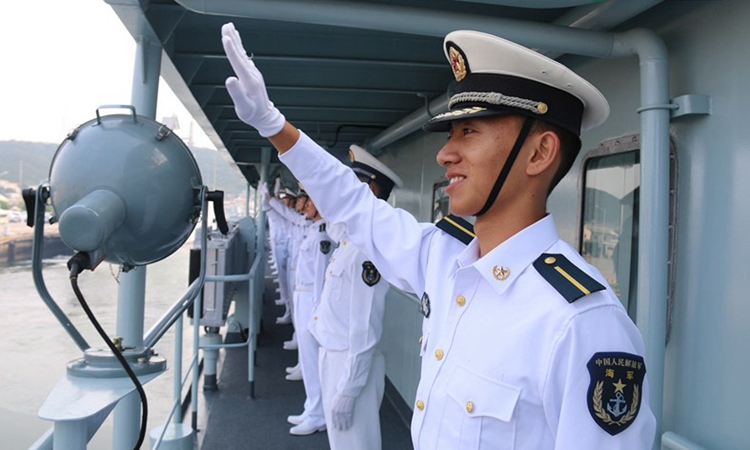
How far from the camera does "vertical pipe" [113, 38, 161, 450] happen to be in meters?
2.23

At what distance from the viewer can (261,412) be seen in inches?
203

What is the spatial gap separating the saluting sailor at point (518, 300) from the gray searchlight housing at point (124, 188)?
0.26 m

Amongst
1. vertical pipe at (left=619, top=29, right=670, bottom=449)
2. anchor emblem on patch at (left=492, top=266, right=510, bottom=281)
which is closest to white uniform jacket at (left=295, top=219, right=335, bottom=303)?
vertical pipe at (left=619, top=29, right=670, bottom=449)

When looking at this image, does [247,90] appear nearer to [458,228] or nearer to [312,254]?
[458,228]

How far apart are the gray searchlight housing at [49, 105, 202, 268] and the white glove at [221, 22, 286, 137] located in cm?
20

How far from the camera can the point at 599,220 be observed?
2.57 meters

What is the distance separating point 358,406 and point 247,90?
2.21m

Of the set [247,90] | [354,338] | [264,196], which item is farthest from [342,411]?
[264,196]

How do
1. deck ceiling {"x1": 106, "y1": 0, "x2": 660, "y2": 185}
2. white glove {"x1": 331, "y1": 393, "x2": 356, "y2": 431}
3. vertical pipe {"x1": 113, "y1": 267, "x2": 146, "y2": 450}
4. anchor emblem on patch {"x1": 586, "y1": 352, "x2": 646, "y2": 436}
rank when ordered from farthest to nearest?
white glove {"x1": 331, "y1": 393, "x2": 356, "y2": 431} → vertical pipe {"x1": 113, "y1": 267, "x2": 146, "y2": 450} → deck ceiling {"x1": 106, "y1": 0, "x2": 660, "y2": 185} → anchor emblem on patch {"x1": 586, "y1": 352, "x2": 646, "y2": 436}

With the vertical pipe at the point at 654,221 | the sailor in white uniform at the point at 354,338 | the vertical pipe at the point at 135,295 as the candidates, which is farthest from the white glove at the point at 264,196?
the vertical pipe at the point at 654,221

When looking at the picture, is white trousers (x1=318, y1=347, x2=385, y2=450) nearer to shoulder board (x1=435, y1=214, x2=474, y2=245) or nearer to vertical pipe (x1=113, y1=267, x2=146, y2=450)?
vertical pipe (x1=113, y1=267, x2=146, y2=450)

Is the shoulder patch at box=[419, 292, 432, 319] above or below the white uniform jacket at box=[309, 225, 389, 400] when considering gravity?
above

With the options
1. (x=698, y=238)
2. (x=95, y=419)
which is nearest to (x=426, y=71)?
(x=698, y=238)

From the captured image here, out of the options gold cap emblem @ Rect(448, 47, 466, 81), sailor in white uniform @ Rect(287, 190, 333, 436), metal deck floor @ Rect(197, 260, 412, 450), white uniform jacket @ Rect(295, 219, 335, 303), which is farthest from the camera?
white uniform jacket @ Rect(295, 219, 335, 303)
